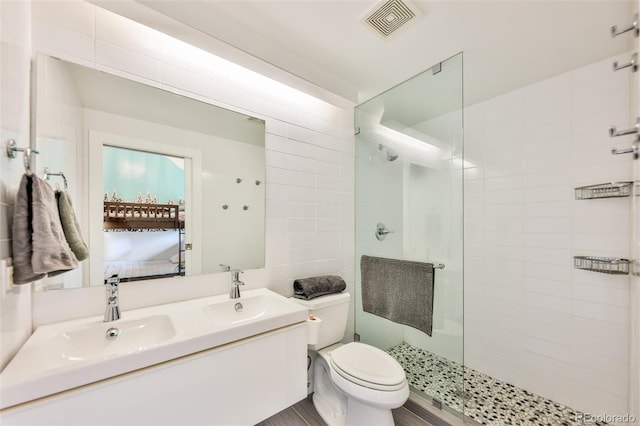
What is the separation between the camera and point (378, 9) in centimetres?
133

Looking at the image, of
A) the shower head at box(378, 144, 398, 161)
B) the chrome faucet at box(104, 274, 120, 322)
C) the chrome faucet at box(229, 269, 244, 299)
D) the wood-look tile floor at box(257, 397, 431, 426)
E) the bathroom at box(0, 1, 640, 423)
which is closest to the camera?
the chrome faucet at box(104, 274, 120, 322)

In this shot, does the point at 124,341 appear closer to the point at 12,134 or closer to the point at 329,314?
the point at 12,134

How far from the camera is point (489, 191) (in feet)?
7.30

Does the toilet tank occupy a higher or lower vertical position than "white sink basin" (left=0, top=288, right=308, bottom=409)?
lower

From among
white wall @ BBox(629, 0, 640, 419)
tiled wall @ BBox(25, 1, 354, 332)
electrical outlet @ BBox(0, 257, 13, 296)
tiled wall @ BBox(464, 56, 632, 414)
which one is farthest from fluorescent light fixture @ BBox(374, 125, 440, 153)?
electrical outlet @ BBox(0, 257, 13, 296)

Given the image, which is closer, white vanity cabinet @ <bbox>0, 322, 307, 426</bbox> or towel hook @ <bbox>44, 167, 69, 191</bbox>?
white vanity cabinet @ <bbox>0, 322, 307, 426</bbox>

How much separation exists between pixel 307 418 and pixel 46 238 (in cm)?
170

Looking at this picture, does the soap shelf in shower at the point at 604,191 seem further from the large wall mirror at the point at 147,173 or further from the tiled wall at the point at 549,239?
the large wall mirror at the point at 147,173

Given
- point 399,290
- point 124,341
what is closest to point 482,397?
point 399,290

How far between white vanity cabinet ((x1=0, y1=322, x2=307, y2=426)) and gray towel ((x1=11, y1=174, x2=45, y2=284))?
1.22ft

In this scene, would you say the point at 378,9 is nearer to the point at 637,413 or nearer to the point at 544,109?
the point at 544,109

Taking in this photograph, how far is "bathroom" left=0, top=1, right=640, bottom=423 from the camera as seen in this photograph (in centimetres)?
119

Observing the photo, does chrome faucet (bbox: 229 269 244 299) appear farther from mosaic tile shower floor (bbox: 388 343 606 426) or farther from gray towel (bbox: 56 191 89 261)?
mosaic tile shower floor (bbox: 388 343 606 426)

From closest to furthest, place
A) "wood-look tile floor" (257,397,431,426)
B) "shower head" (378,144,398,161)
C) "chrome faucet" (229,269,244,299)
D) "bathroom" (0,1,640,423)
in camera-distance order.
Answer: "bathroom" (0,1,640,423), "chrome faucet" (229,269,244,299), "wood-look tile floor" (257,397,431,426), "shower head" (378,144,398,161)
